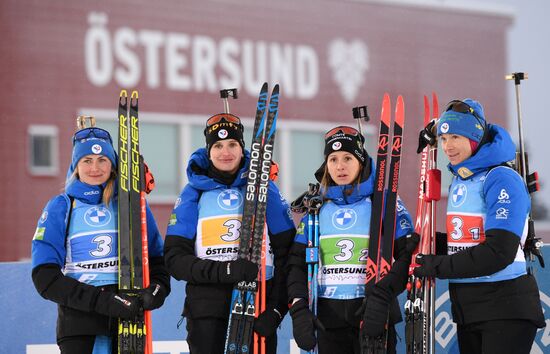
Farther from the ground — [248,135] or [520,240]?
[248,135]

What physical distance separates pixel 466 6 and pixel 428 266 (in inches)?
428

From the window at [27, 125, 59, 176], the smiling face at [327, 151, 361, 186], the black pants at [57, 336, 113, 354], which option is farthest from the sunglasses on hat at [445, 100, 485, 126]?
the window at [27, 125, 59, 176]

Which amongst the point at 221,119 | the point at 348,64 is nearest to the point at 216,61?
the point at 348,64

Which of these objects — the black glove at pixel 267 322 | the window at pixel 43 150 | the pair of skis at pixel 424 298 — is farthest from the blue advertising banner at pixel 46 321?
the window at pixel 43 150

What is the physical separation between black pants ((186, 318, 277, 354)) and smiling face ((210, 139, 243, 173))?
599 mm

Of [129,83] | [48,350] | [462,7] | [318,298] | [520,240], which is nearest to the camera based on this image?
[520,240]

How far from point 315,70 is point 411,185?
2.32 m

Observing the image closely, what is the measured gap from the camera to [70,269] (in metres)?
2.95

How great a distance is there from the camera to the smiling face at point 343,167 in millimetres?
2973

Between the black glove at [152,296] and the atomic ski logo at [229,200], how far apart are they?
422 millimetres

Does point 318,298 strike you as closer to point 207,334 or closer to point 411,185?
point 207,334

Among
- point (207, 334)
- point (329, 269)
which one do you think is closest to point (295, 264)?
point (329, 269)

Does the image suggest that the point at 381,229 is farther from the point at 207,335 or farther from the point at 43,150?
the point at 43,150

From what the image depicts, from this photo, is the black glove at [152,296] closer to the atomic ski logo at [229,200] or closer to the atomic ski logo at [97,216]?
the atomic ski logo at [97,216]
